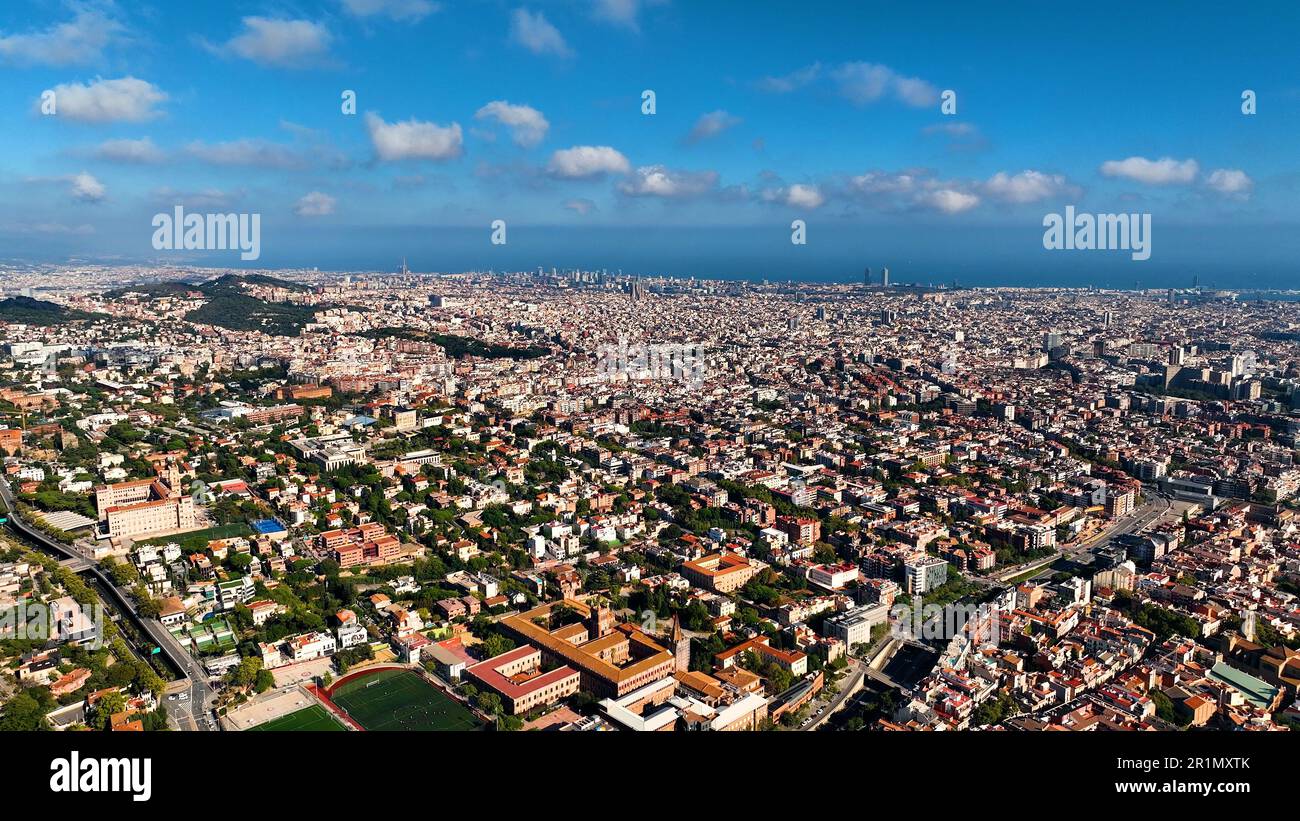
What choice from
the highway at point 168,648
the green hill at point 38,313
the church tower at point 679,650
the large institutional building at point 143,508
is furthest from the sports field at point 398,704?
the green hill at point 38,313

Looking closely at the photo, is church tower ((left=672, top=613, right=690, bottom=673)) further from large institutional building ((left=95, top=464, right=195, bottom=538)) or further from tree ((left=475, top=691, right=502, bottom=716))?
large institutional building ((left=95, top=464, right=195, bottom=538))

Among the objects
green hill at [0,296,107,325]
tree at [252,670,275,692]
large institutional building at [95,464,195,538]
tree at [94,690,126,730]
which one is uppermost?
green hill at [0,296,107,325]

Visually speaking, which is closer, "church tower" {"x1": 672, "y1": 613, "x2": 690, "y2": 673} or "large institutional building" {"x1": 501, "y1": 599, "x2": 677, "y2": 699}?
"large institutional building" {"x1": 501, "y1": 599, "x2": 677, "y2": 699}

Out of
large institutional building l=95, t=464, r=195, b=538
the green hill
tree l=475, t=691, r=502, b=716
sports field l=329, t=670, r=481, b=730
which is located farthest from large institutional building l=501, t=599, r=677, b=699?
the green hill

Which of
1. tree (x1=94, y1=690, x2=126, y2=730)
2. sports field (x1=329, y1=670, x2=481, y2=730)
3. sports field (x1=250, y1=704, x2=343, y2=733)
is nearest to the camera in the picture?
tree (x1=94, y1=690, x2=126, y2=730)

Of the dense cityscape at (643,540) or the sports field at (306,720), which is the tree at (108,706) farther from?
the sports field at (306,720)

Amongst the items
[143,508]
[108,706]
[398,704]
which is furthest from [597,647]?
[143,508]
